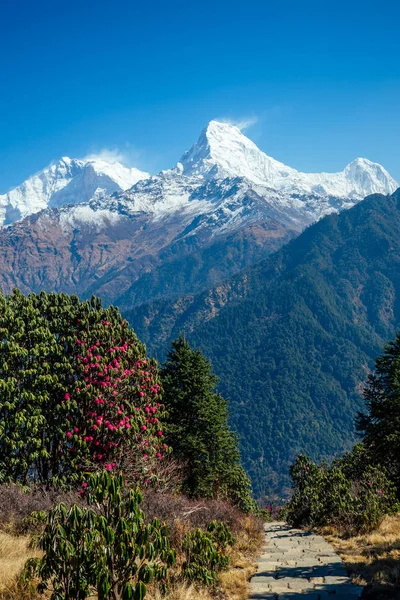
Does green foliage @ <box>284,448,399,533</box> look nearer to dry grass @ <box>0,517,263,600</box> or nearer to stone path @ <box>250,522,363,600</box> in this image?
stone path @ <box>250,522,363,600</box>

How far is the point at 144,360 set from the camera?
82.5ft

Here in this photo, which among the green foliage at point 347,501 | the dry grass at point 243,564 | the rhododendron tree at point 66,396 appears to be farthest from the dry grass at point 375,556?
the rhododendron tree at point 66,396

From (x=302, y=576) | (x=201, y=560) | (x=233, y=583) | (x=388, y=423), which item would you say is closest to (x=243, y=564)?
(x=302, y=576)

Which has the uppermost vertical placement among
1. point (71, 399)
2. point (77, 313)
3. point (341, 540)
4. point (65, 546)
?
point (77, 313)

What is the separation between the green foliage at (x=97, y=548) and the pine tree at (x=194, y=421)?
74.1 feet

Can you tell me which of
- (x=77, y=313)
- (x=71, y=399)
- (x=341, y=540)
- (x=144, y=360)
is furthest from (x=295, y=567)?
(x=77, y=313)

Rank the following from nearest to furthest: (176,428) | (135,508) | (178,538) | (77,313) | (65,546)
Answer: (65,546) < (135,508) < (178,538) < (77,313) < (176,428)

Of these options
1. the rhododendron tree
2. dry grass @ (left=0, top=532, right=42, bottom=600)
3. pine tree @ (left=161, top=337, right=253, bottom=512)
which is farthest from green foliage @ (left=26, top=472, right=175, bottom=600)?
pine tree @ (left=161, top=337, right=253, bottom=512)

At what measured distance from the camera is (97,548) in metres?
7.85

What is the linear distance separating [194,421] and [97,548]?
88.4 feet

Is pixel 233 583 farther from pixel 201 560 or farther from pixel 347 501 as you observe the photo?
pixel 347 501

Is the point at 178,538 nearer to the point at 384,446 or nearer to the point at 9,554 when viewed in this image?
the point at 9,554

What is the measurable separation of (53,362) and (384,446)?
23.2 meters

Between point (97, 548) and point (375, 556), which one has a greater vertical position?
point (97, 548)
